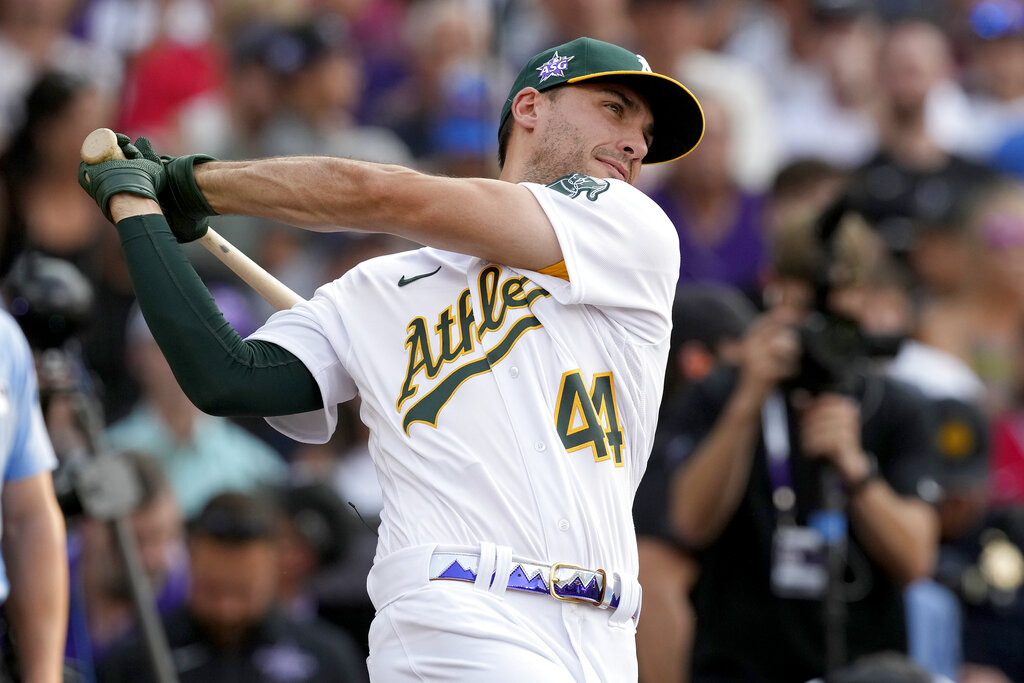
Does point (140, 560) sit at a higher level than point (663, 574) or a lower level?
higher

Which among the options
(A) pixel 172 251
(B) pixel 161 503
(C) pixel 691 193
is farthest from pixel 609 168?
(C) pixel 691 193

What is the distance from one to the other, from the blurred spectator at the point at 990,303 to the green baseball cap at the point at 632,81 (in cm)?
479

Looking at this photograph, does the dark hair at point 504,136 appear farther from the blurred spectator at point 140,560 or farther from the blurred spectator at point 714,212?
the blurred spectator at point 714,212

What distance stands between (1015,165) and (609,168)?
6621 millimetres

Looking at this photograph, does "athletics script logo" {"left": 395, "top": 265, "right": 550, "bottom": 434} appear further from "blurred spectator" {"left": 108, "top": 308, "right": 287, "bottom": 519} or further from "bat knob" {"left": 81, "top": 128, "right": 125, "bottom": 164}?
"blurred spectator" {"left": 108, "top": 308, "right": 287, "bottom": 519}

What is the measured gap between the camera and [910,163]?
9211 millimetres

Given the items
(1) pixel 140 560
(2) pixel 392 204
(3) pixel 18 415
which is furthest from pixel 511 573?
(1) pixel 140 560

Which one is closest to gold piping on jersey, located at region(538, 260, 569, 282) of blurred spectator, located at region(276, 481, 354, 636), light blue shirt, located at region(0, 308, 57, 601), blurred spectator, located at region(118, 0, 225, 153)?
light blue shirt, located at region(0, 308, 57, 601)

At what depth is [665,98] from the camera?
3.98 m

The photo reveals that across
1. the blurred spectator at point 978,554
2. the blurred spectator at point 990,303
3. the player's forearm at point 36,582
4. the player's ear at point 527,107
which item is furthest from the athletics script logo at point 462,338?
the blurred spectator at point 990,303

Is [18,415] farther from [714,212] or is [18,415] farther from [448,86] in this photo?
[448,86]

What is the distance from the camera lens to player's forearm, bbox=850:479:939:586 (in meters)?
5.66

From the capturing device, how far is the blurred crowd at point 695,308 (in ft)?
18.6

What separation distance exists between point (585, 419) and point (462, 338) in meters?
0.34
